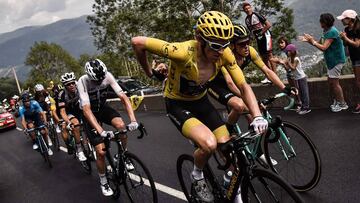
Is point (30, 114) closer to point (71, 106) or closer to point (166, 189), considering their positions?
point (71, 106)

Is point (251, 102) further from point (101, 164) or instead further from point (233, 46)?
point (101, 164)

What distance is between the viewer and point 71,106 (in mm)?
8336

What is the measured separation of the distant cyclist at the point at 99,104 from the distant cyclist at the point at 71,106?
1.40 m

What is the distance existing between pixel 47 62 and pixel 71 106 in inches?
3356

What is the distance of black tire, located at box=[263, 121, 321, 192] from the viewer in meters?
4.64

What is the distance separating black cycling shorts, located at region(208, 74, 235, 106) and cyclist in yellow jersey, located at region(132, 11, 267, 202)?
711 mm

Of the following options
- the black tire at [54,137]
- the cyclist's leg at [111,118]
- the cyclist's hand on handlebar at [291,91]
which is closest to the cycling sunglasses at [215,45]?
the cyclist's hand on handlebar at [291,91]

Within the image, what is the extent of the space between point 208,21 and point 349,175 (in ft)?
9.91

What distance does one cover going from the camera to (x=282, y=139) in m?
4.96

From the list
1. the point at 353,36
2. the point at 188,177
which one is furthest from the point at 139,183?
the point at 353,36

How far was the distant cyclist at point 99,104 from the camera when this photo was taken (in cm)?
562

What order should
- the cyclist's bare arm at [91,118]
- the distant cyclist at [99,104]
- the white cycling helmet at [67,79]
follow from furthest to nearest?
1. the white cycling helmet at [67,79]
2. the distant cyclist at [99,104]
3. the cyclist's bare arm at [91,118]

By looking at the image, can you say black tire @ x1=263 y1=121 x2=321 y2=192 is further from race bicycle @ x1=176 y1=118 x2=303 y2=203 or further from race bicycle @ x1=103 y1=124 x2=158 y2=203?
race bicycle @ x1=103 y1=124 x2=158 y2=203

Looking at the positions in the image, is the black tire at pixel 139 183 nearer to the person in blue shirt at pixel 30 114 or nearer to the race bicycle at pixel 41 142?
the race bicycle at pixel 41 142
